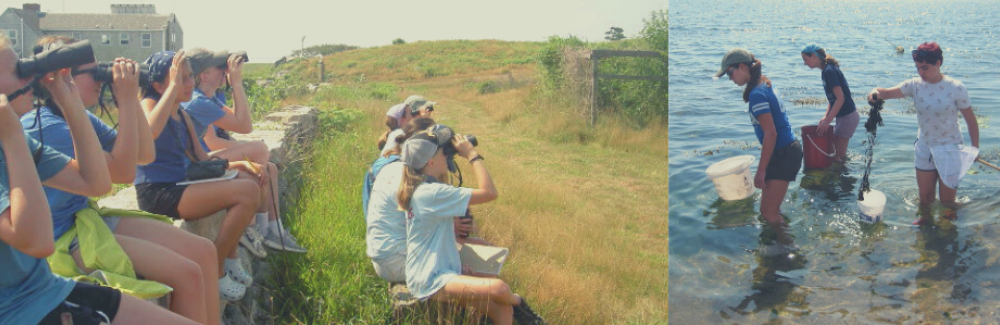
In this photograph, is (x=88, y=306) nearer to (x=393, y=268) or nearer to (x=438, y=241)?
(x=438, y=241)

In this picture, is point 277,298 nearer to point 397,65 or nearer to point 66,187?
point 66,187

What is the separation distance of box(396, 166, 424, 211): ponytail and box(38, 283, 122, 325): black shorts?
145 cm

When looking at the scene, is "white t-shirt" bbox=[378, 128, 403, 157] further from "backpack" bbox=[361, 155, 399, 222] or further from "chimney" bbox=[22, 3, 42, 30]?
"chimney" bbox=[22, 3, 42, 30]

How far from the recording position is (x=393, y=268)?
3639mm

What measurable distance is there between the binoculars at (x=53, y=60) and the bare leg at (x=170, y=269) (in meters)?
0.61

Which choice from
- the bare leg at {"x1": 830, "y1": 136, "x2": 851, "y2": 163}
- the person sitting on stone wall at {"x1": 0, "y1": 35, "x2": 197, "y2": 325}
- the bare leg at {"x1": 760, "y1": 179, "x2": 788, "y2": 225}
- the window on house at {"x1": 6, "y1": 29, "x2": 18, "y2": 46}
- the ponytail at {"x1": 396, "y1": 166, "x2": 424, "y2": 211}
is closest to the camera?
the person sitting on stone wall at {"x1": 0, "y1": 35, "x2": 197, "y2": 325}

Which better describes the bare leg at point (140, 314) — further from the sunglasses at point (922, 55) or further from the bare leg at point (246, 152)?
the sunglasses at point (922, 55)

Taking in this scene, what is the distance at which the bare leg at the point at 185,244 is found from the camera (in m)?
2.69

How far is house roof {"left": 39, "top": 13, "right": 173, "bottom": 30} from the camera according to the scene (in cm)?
315

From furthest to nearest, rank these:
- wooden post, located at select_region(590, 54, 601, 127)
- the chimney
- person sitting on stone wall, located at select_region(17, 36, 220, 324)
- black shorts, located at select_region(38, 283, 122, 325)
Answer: wooden post, located at select_region(590, 54, 601, 127), the chimney, person sitting on stone wall, located at select_region(17, 36, 220, 324), black shorts, located at select_region(38, 283, 122, 325)

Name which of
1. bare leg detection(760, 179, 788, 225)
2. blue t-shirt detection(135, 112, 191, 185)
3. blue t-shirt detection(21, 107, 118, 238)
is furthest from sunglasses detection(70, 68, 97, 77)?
bare leg detection(760, 179, 788, 225)

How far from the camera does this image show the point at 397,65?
73.2 ft

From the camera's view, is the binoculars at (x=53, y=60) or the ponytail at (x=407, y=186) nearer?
the binoculars at (x=53, y=60)

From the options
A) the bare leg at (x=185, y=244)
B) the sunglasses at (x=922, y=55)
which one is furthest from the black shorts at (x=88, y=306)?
the sunglasses at (x=922, y=55)
